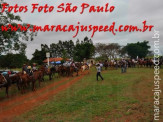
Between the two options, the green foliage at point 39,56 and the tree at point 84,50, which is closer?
the tree at point 84,50

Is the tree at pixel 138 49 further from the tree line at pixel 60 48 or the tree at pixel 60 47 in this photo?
the tree at pixel 60 47

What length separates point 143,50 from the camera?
246 feet

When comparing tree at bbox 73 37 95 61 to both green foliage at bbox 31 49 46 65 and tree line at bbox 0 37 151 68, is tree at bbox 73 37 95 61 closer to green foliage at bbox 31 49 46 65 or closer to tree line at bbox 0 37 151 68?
tree line at bbox 0 37 151 68

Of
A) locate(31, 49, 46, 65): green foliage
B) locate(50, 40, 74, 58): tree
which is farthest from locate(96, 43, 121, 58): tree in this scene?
locate(50, 40, 74, 58): tree

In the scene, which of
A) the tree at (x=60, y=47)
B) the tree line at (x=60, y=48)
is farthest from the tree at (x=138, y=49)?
the tree at (x=60, y=47)

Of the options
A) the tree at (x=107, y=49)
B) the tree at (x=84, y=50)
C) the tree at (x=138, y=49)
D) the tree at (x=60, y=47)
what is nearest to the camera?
the tree at (x=84, y=50)

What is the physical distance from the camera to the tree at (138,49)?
247 ft

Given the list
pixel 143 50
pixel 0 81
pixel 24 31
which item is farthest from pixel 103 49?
pixel 0 81

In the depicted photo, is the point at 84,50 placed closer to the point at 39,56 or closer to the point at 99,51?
the point at 99,51

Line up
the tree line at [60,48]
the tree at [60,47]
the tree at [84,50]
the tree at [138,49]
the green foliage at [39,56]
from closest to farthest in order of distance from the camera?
the tree line at [60,48]
the tree at [84,50]
the green foliage at [39,56]
the tree at [138,49]
the tree at [60,47]

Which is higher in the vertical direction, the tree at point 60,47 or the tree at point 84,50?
the tree at point 60,47

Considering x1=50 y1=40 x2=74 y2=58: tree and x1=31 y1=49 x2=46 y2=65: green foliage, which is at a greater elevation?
x1=50 y1=40 x2=74 y2=58: tree

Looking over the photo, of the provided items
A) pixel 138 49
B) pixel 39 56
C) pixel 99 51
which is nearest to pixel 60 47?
pixel 39 56

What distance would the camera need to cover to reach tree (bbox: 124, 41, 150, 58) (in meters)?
75.4
